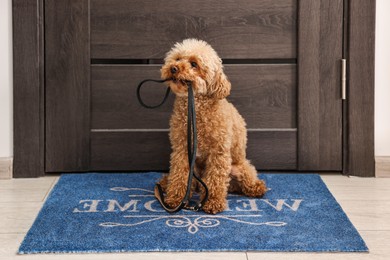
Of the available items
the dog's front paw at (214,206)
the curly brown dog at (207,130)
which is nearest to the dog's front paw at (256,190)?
the curly brown dog at (207,130)

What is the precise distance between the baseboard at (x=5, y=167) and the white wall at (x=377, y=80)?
0.03 m

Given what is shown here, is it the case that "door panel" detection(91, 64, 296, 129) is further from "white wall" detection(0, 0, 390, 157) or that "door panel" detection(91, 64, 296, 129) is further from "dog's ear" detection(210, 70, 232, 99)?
"dog's ear" detection(210, 70, 232, 99)

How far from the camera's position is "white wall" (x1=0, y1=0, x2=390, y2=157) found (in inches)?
93.7

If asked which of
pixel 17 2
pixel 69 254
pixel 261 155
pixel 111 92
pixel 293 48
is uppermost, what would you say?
pixel 17 2

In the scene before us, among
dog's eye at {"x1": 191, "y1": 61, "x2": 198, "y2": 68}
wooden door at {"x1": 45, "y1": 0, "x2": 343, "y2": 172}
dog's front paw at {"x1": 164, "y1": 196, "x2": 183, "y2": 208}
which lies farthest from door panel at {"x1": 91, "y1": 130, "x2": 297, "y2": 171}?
dog's eye at {"x1": 191, "y1": 61, "x2": 198, "y2": 68}

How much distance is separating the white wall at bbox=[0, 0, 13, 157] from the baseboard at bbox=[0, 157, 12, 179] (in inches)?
1.1

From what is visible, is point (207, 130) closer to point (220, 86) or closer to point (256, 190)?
point (220, 86)

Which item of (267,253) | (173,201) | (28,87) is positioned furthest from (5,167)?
(267,253)

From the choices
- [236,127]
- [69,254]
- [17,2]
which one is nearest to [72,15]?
[17,2]

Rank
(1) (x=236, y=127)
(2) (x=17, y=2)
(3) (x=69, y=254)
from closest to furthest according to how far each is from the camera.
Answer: (3) (x=69, y=254) < (1) (x=236, y=127) < (2) (x=17, y=2)

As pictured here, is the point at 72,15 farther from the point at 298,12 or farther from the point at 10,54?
the point at 298,12

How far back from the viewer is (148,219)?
6.24 ft

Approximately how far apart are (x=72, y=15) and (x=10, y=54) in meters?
0.28

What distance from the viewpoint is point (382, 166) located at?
247 cm
